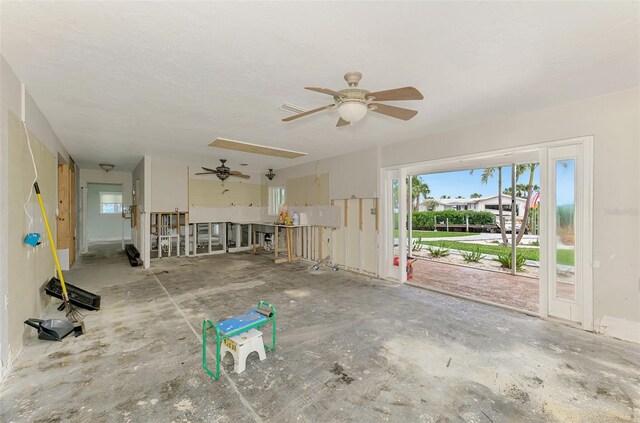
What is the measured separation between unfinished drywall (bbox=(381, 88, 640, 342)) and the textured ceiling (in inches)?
8.8

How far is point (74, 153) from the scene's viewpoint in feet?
19.6

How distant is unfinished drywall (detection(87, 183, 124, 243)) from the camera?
10305 millimetres

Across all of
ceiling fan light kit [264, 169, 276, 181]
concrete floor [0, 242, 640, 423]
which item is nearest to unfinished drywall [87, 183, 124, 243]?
ceiling fan light kit [264, 169, 276, 181]

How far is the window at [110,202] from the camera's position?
10523 millimetres

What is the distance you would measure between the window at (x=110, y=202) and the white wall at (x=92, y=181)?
2155 millimetres

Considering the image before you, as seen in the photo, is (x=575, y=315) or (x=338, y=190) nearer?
(x=575, y=315)

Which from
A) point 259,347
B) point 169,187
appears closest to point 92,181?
point 169,187

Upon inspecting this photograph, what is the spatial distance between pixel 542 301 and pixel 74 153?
914 cm

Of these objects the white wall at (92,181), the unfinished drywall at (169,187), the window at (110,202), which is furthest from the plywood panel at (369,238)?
the window at (110,202)

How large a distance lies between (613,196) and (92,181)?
11981 millimetres

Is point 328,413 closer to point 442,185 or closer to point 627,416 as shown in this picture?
point 627,416

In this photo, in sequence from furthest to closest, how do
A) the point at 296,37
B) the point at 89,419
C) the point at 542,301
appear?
1. the point at 542,301
2. the point at 296,37
3. the point at 89,419

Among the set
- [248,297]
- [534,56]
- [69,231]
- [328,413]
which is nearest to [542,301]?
[534,56]

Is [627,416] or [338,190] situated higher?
[338,190]
